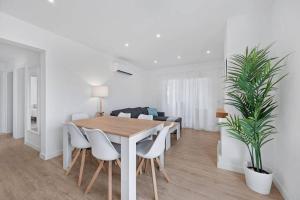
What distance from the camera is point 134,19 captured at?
2354 millimetres

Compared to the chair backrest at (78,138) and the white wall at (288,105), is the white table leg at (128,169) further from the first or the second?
the white wall at (288,105)

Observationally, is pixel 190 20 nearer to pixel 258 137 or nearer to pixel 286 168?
pixel 258 137

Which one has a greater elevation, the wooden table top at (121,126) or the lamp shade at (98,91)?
the lamp shade at (98,91)

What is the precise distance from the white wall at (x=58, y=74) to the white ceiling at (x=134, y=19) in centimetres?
20

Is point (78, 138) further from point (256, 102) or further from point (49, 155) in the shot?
point (256, 102)

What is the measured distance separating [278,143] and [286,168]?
0.34 metres

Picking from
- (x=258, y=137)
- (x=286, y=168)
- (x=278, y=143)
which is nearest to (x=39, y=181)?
(x=258, y=137)

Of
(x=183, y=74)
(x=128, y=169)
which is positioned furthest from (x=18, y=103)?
(x=183, y=74)

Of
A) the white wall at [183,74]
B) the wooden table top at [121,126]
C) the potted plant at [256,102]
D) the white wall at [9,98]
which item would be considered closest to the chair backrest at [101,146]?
the wooden table top at [121,126]

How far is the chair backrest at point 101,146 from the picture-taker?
5.03 ft

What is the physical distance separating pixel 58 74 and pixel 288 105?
4.00 m

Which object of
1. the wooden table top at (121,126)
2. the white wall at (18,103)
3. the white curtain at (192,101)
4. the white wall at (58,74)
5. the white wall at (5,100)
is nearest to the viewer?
the wooden table top at (121,126)

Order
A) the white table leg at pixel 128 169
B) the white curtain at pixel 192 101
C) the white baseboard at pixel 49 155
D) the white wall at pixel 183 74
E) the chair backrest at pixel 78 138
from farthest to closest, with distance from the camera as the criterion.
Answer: the white curtain at pixel 192 101 → the white wall at pixel 183 74 → the white baseboard at pixel 49 155 → the chair backrest at pixel 78 138 → the white table leg at pixel 128 169

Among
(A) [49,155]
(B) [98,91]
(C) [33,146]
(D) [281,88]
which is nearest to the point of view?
(D) [281,88]
